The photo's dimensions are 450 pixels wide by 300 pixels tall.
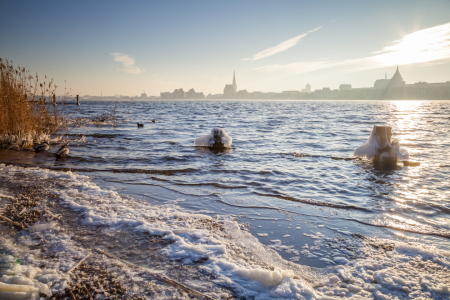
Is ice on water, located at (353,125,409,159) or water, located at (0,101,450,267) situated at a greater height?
ice on water, located at (353,125,409,159)

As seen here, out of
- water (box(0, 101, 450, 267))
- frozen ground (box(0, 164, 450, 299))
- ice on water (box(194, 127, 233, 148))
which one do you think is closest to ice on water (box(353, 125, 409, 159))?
water (box(0, 101, 450, 267))

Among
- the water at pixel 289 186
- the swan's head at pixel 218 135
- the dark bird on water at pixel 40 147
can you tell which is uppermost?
the swan's head at pixel 218 135

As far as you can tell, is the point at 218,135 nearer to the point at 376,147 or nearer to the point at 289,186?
the point at 289,186

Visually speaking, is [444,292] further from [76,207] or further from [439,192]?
[76,207]

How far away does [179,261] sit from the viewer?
255 centimetres

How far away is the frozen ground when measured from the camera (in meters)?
2.12

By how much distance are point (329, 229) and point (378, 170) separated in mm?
4488

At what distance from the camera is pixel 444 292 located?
2.23m

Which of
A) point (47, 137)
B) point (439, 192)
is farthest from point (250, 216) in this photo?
point (47, 137)

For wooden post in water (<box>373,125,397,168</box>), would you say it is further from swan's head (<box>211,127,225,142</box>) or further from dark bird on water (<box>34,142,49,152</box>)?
dark bird on water (<box>34,142,49,152</box>)

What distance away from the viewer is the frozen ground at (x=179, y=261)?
83.3 inches

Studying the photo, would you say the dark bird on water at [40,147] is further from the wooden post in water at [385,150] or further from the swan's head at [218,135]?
the wooden post in water at [385,150]

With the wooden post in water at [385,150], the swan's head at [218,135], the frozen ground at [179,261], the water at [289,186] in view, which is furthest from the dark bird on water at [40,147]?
the wooden post in water at [385,150]

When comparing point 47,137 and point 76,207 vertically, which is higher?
point 47,137
